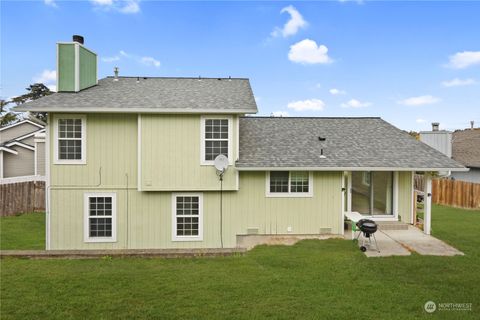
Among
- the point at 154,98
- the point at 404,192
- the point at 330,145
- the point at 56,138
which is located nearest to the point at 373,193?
the point at 404,192

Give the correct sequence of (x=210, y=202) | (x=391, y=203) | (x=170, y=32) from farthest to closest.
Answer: (x=170, y=32) → (x=391, y=203) → (x=210, y=202)

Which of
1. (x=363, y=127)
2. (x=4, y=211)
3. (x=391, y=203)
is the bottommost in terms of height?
(x=4, y=211)

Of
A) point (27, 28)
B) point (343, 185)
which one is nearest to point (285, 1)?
point (343, 185)

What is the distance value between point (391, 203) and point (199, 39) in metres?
13.5

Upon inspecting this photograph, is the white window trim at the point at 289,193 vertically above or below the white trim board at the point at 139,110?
below

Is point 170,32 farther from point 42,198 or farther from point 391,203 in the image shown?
point 391,203

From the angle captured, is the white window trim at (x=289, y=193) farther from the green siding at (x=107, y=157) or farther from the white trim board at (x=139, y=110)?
the green siding at (x=107, y=157)

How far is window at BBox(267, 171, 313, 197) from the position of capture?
9.68m

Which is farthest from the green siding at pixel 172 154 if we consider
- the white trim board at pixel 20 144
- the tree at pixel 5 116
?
the tree at pixel 5 116

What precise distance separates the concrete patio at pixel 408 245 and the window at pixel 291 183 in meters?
2.58

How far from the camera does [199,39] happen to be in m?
17.4

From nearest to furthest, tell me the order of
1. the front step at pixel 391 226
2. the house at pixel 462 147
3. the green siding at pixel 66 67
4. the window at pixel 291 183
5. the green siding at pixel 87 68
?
1. the green siding at pixel 66 67
2. the window at pixel 291 183
3. the green siding at pixel 87 68
4. the front step at pixel 391 226
5. the house at pixel 462 147

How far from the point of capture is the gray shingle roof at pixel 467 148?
2143 centimetres

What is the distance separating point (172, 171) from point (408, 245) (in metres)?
7.48
